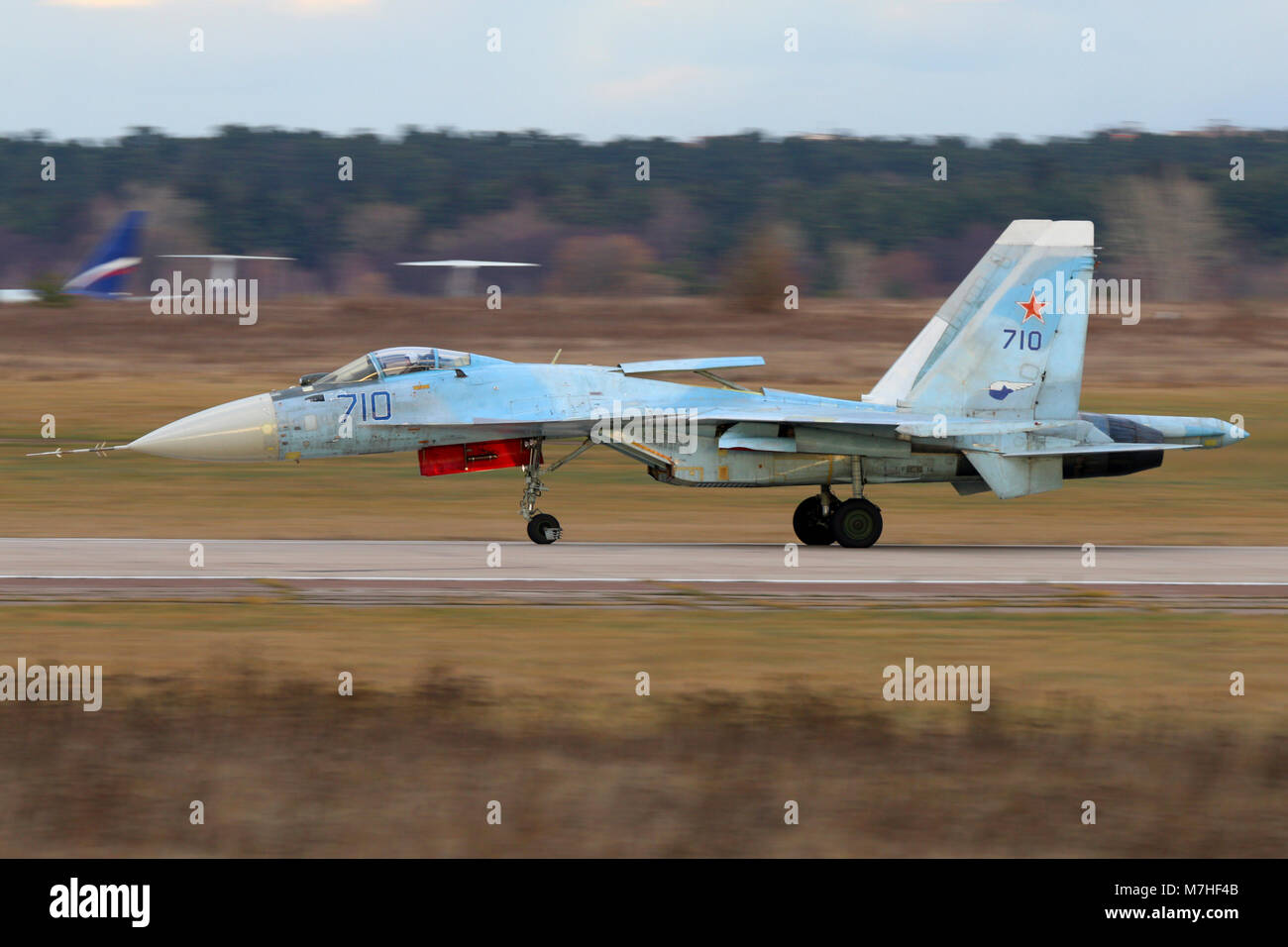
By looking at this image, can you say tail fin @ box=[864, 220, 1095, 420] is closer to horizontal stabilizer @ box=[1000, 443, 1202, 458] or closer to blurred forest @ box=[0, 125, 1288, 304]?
horizontal stabilizer @ box=[1000, 443, 1202, 458]

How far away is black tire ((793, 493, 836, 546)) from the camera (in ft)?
79.8

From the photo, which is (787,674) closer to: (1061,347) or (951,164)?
(1061,347)

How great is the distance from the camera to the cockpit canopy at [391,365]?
72.8 ft

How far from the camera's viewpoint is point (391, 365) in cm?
2236

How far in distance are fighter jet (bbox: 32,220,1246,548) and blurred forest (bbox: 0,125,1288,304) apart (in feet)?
147

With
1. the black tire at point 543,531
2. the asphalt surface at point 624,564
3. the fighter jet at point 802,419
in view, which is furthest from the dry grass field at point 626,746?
the black tire at point 543,531

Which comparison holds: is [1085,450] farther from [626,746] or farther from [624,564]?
[626,746]

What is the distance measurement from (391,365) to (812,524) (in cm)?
687

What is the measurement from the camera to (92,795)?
10.4m

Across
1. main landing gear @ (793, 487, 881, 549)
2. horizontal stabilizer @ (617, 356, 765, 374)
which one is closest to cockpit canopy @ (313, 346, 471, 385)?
horizontal stabilizer @ (617, 356, 765, 374)

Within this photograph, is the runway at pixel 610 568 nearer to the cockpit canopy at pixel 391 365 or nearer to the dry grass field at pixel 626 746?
the cockpit canopy at pixel 391 365
